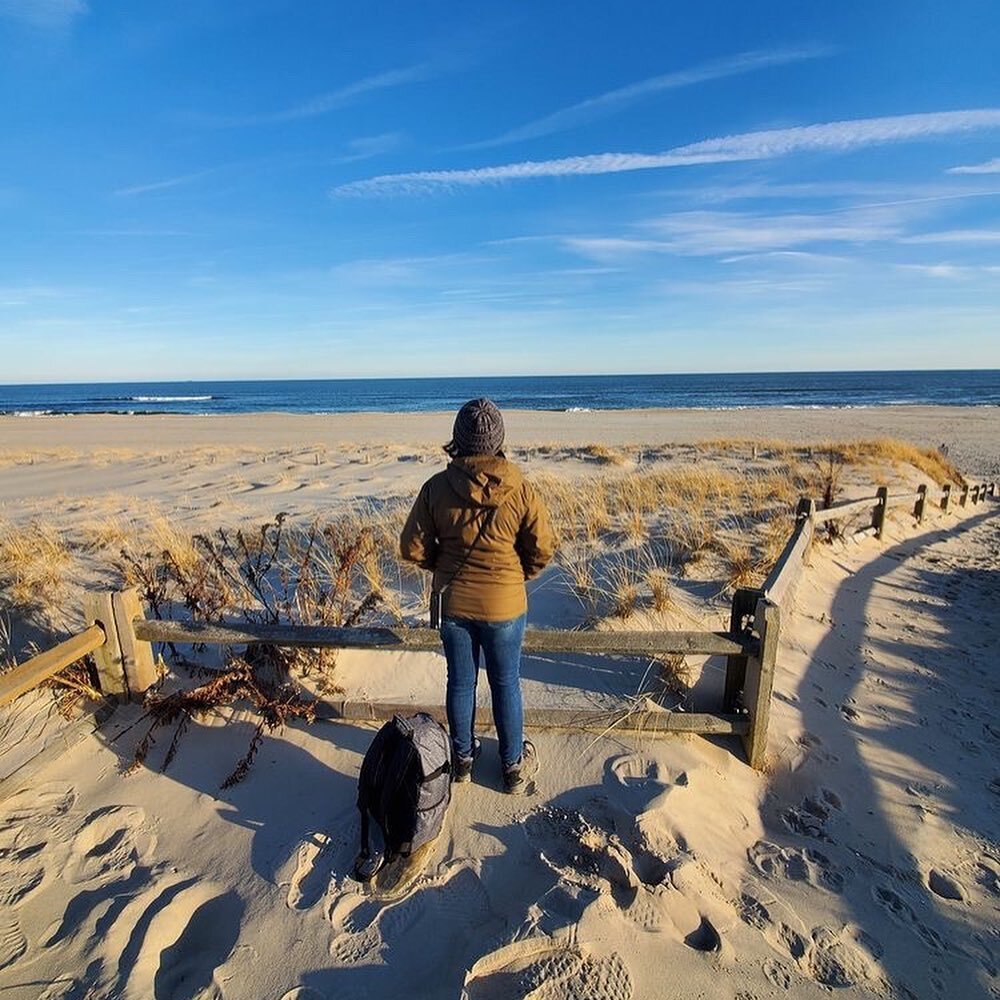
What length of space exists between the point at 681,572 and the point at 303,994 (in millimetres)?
5621

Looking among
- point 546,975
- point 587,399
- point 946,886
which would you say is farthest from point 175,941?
point 587,399

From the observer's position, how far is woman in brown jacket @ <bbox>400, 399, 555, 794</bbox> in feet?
9.57

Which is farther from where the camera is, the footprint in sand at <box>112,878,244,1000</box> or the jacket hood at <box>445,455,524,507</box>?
the jacket hood at <box>445,455,524,507</box>

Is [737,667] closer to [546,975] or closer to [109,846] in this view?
[546,975]

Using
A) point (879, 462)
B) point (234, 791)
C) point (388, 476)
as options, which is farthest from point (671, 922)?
point (879, 462)

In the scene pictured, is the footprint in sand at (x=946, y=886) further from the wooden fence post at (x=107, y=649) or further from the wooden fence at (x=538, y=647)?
the wooden fence post at (x=107, y=649)

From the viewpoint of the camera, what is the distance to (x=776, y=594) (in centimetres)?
452

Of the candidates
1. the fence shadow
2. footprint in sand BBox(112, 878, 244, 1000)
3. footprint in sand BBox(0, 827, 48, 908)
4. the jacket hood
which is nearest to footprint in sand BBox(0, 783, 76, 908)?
footprint in sand BBox(0, 827, 48, 908)

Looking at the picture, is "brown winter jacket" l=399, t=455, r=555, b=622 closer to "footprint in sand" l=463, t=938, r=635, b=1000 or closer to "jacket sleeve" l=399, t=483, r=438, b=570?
"jacket sleeve" l=399, t=483, r=438, b=570

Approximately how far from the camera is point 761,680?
3666 millimetres

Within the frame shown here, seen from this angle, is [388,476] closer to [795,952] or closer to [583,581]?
[583,581]

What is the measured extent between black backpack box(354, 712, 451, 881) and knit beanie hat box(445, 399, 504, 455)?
1377 millimetres

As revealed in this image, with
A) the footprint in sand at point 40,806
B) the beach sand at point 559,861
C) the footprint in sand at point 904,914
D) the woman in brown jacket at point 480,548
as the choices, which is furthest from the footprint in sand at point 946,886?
the footprint in sand at point 40,806

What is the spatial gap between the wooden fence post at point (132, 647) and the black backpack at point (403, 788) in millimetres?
1926
